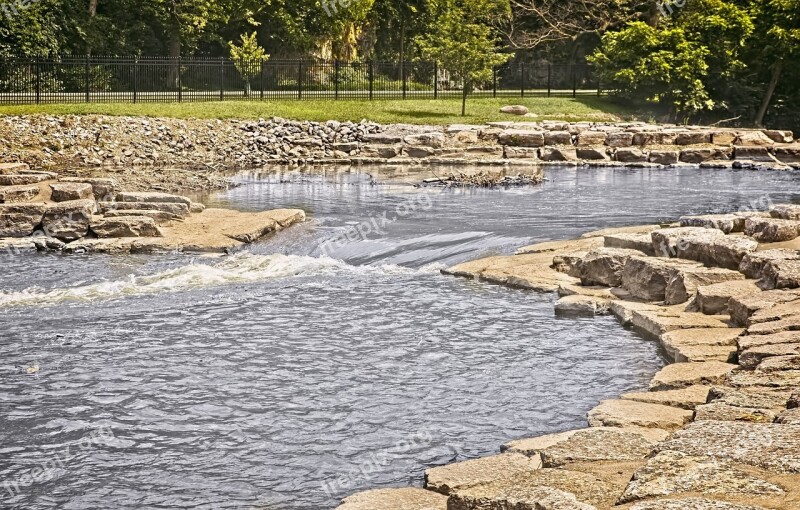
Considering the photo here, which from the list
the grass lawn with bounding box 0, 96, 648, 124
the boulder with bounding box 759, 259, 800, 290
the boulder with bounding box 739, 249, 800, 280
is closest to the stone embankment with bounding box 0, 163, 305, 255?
the boulder with bounding box 739, 249, 800, 280

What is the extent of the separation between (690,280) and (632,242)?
274 cm

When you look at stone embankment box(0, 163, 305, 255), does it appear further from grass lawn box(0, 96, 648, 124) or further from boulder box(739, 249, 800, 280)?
grass lawn box(0, 96, 648, 124)

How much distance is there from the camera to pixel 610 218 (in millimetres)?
21547

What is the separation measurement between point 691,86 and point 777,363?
106 ft

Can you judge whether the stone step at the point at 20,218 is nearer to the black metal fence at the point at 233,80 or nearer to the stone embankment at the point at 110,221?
the stone embankment at the point at 110,221

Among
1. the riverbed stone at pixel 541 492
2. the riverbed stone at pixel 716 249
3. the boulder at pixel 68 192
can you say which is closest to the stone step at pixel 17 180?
the boulder at pixel 68 192

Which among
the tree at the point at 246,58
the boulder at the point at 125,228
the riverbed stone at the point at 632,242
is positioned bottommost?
the boulder at the point at 125,228

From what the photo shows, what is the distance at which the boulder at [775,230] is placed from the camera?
590 inches

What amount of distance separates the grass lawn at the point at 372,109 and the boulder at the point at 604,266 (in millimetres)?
21261

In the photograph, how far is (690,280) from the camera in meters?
13.3

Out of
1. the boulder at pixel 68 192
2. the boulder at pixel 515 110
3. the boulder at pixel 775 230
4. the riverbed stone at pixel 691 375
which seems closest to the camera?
the riverbed stone at pixel 691 375

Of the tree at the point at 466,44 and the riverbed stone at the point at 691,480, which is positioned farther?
the tree at the point at 466,44

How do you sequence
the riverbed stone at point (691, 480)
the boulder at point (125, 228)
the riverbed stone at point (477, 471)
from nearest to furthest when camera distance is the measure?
the riverbed stone at point (691, 480), the riverbed stone at point (477, 471), the boulder at point (125, 228)

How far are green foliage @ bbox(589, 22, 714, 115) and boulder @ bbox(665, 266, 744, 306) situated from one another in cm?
2731
